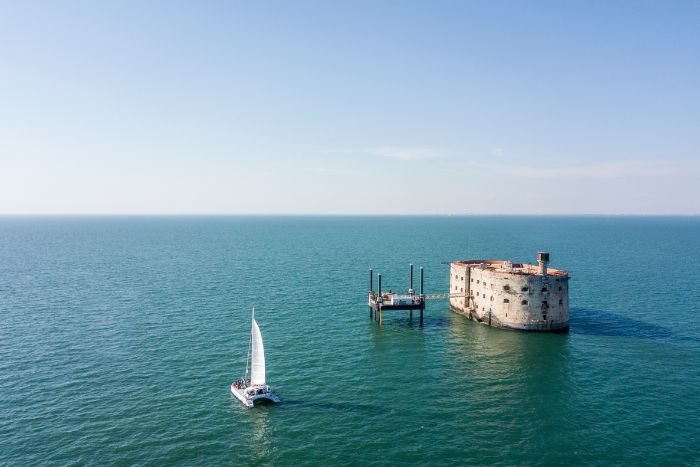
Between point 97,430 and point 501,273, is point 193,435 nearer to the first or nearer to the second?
point 97,430

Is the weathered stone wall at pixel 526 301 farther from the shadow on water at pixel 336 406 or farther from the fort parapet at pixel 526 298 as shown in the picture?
the shadow on water at pixel 336 406

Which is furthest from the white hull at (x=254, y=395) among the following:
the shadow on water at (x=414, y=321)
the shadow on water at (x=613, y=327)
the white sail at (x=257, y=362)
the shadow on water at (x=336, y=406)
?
the shadow on water at (x=613, y=327)

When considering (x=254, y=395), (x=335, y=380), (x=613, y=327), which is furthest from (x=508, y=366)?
(x=254, y=395)

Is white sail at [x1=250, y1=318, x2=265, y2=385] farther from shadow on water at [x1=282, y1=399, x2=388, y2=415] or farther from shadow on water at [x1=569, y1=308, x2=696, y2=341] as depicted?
shadow on water at [x1=569, y1=308, x2=696, y2=341]

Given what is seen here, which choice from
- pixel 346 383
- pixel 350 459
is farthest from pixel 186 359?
pixel 350 459

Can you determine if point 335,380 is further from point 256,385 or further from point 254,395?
point 254,395

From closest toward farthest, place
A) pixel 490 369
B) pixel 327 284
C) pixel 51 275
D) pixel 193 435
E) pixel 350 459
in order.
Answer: pixel 350 459 → pixel 193 435 → pixel 490 369 → pixel 327 284 → pixel 51 275
